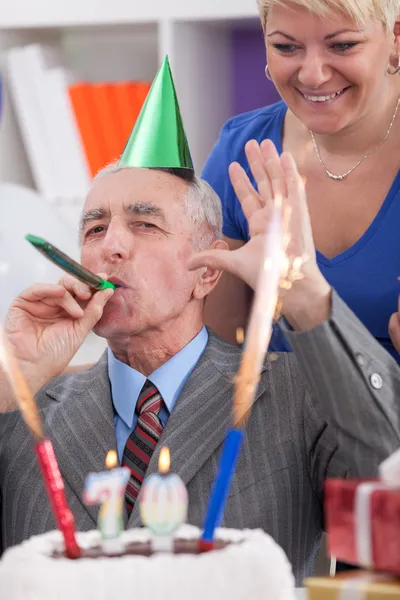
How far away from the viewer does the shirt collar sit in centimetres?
171

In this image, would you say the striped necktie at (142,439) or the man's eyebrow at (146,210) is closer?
the striped necktie at (142,439)

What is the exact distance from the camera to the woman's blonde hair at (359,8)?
1.59m

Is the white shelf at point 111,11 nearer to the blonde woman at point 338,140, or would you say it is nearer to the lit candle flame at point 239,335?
the blonde woman at point 338,140

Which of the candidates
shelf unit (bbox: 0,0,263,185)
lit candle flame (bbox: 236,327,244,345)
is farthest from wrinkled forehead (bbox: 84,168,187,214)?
shelf unit (bbox: 0,0,263,185)

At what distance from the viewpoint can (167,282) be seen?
5.71 ft

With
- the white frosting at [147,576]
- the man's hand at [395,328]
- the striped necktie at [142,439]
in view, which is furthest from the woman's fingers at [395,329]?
the white frosting at [147,576]

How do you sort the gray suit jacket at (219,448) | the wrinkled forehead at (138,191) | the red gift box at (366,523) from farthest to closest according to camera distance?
the wrinkled forehead at (138,191) < the gray suit jacket at (219,448) < the red gift box at (366,523)

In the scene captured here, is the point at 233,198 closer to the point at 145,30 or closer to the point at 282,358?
the point at 282,358

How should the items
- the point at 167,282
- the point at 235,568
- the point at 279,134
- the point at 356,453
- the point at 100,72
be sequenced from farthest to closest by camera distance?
the point at 100,72
the point at 279,134
the point at 167,282
the point at 356,453
the point at 235,568

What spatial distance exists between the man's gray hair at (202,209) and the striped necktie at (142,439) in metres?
0.27

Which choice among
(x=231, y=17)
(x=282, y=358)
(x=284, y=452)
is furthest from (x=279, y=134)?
(x=231, y=17)

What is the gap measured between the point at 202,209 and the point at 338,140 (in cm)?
29

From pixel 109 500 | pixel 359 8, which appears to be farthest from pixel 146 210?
pixel 109 500

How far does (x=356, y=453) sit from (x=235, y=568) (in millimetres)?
481
